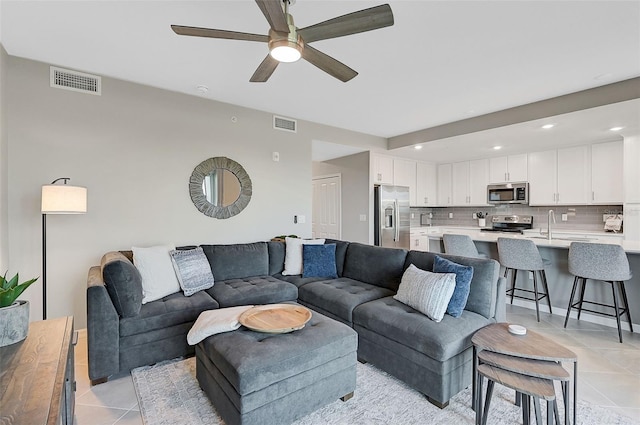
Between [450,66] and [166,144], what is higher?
[450,66]

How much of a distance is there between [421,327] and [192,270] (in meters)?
2.19

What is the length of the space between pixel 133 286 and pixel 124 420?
0.89 m

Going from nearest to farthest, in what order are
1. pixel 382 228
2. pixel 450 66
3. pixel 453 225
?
pixel 450 66 → pixel 382 228 → pixel 453 225

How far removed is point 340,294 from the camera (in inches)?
112

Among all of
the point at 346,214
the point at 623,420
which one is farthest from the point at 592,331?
the point at 346,214

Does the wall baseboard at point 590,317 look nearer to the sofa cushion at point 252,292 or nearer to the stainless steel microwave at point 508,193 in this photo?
the stainless steel microwave at point 508,193

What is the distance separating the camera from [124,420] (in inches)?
72.5

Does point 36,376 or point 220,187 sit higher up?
point 220,187

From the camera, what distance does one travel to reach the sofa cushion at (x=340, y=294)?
267 centimetres

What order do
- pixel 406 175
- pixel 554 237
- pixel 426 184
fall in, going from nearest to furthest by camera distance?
pixel 554 237 < pixel 406 175 < pixel 426 184

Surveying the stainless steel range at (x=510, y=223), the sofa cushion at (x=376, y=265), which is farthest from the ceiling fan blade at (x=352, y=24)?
the stainless steel range at (x=510, y=223)

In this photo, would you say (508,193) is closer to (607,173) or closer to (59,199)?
(607,173)

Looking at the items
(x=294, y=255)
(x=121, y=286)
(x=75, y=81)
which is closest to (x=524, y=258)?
(x=294, y=255)

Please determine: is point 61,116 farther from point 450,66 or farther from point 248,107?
point 450,66
